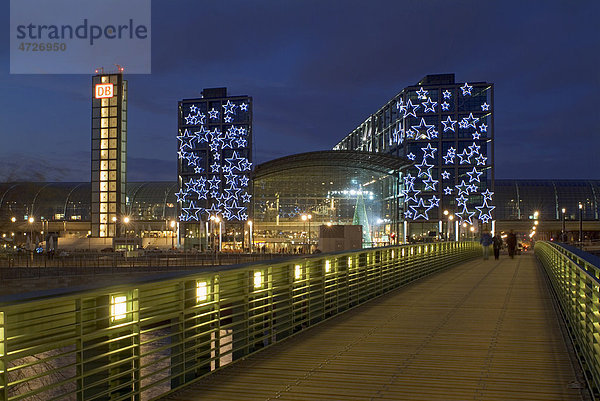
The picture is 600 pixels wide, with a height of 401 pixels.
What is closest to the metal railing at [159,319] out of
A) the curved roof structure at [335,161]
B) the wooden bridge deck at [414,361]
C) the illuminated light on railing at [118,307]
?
the illuminated light on railing at [118,307]

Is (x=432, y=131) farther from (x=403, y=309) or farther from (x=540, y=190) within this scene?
(x=403, y=309)

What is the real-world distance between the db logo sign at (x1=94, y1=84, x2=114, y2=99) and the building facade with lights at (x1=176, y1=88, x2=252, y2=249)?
40.8ft

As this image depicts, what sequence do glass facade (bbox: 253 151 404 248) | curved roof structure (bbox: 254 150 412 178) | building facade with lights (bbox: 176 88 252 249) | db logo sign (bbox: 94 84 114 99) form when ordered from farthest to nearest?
building facade with lights (bbox: 176 88 252 249), glass facade (bbox: 253 151 404 248), db logo sign (bbox: 94 84 114 99), curved roof structure (bbox: 254 150 412 178)

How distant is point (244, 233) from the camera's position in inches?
3866

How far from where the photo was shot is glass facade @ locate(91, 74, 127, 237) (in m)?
92.4

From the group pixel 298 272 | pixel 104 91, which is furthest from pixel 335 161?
pixel 298 272

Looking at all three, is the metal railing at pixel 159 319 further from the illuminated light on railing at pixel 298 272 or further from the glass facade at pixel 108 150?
the glass facade at pixel 108 150

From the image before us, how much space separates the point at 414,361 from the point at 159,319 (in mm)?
4046

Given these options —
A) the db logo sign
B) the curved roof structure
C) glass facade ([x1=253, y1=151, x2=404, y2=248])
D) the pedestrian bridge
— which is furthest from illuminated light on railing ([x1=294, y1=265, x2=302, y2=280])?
the db logo sign

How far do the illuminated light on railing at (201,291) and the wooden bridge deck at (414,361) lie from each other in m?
1.04

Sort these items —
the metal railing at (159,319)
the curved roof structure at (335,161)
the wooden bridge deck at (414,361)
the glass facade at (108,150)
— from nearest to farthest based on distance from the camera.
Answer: the metal railing at (159,319) < the wooden bridge deck at (414,361) < the curved roof structure at (335,161) < the glass facade at (108,150)

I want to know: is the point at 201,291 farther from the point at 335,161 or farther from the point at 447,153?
the point at 447,153

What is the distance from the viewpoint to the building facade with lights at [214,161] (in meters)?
99.1

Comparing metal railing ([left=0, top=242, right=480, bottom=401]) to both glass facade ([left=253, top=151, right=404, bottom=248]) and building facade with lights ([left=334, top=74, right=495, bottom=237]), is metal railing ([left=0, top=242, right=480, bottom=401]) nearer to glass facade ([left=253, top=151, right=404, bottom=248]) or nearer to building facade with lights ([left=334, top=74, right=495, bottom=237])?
glass facade ([left=253, top=151, right=404, bottom=248])
